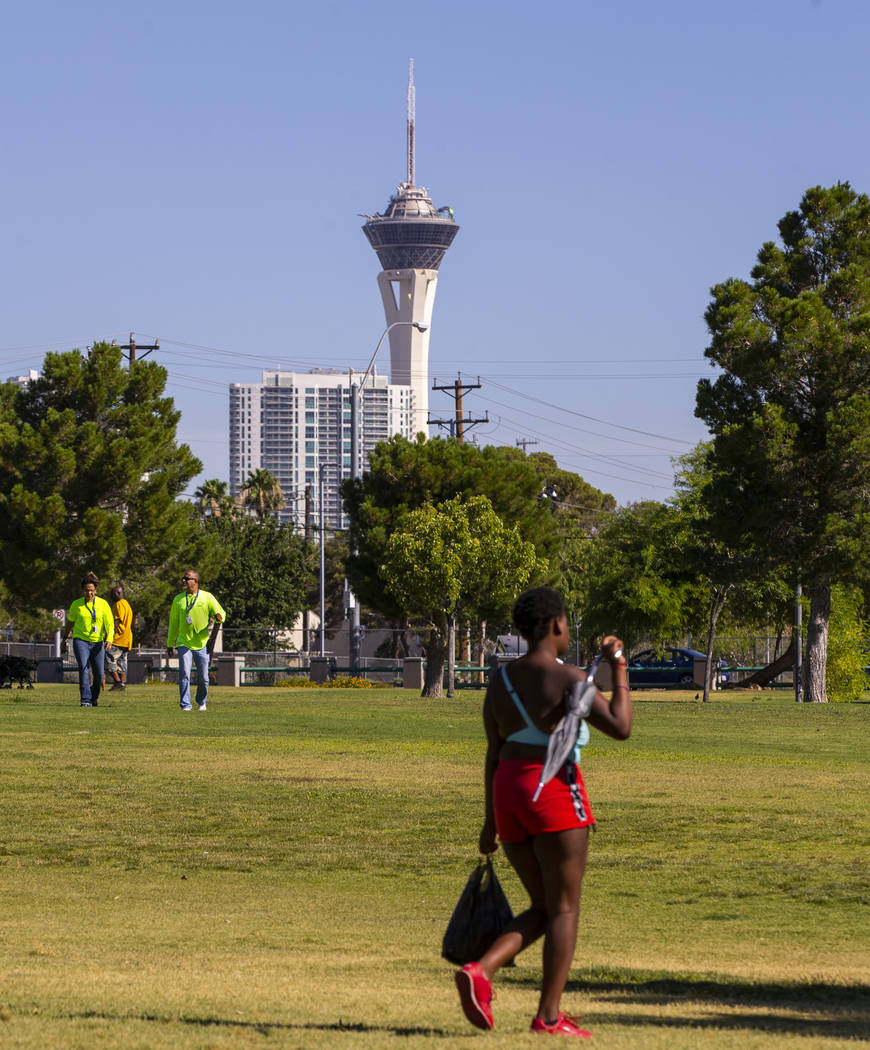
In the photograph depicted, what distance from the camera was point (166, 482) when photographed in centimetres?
5659

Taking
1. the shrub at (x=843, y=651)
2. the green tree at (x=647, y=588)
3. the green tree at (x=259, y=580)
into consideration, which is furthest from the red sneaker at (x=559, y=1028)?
the green tree at (x=259, y=580)

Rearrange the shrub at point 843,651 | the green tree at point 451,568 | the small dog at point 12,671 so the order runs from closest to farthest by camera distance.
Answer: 1. the small dog at point 12,671
2. the green tree at point 451,568
3. the shrub at point 843,651

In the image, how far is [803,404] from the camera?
Result: 40.9 m

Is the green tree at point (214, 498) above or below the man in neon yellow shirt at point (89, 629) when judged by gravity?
above

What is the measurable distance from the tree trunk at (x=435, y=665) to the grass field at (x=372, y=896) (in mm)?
25558

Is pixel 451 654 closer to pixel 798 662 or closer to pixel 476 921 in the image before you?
pixel 798 662

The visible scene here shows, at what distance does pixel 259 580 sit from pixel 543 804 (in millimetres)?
75936

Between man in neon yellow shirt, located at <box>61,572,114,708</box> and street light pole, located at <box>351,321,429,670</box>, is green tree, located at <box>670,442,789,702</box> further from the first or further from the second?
man in neon yellow shirt, located at <box>61,572,114,708</box>

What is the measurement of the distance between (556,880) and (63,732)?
560 inches

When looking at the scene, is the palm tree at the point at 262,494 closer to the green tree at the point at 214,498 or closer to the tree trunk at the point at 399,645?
the green tree at the point at 214,498

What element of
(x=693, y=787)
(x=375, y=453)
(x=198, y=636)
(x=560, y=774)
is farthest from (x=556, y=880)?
(x=375, y=453)

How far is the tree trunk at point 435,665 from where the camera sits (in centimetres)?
4434

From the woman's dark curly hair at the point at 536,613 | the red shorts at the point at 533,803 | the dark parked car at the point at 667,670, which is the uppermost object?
the woman's dark curly hair at the point at 536,613

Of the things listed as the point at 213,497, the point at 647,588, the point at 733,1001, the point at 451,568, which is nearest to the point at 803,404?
the point at 451,568
